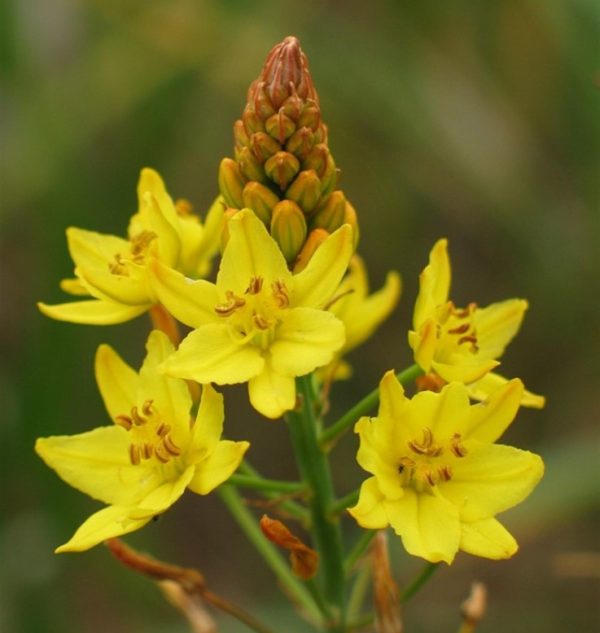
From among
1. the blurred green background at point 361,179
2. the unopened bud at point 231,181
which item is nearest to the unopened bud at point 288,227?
the unopened bud at point 231,181

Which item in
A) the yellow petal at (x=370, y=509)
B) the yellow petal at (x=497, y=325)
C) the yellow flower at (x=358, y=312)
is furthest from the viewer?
the yellow flower at (x=358, y=312)

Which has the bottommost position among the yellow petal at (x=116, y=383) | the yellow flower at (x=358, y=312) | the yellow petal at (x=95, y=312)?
the yellow petal at (x=116, y=383)

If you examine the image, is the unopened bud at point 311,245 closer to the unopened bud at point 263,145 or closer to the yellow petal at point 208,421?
the unopened bud at point 263,145

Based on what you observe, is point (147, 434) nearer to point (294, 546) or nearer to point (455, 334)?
point (294, 546)

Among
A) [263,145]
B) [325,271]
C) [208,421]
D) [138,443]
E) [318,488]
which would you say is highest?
[263,145]

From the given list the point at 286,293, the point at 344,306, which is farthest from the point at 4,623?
the point at 286,293

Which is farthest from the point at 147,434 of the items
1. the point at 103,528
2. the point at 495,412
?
the point at 495,412
